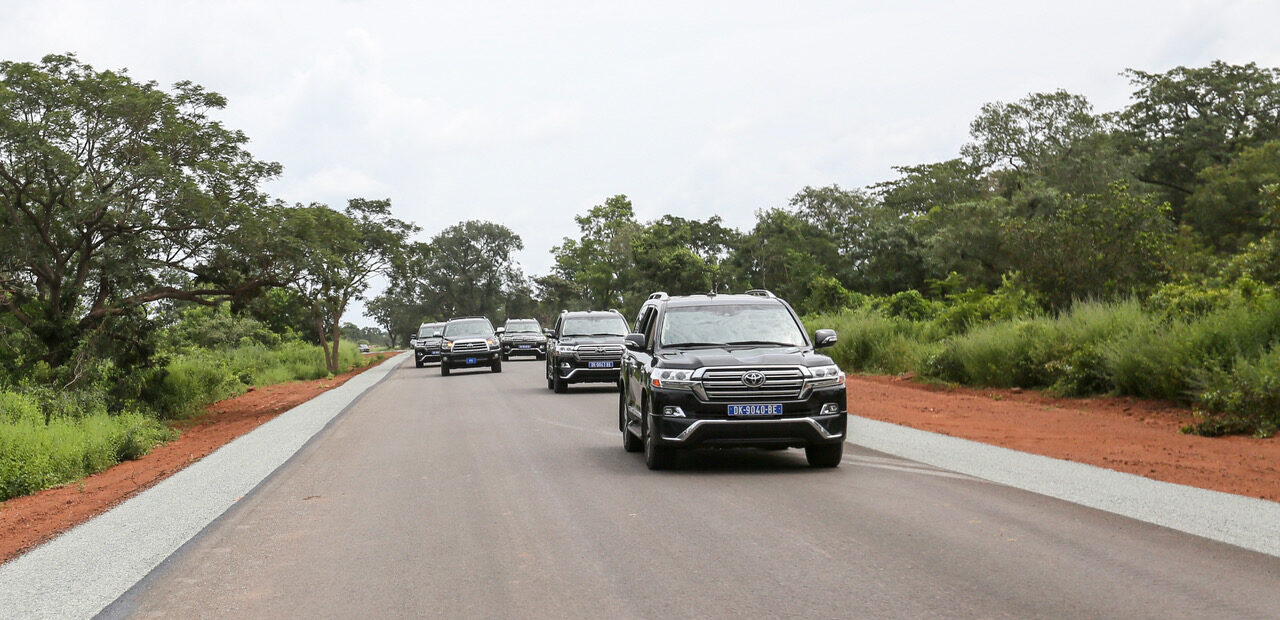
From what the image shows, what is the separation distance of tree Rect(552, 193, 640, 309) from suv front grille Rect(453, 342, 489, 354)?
4926 centimetres

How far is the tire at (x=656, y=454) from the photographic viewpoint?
11461 mm

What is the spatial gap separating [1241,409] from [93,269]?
23.2 meters

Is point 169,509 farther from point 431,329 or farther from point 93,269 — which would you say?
point 431,329

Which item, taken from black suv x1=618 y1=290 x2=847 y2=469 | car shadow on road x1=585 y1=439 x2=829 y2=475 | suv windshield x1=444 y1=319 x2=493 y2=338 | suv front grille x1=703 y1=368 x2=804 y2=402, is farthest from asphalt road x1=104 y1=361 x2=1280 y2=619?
suv windshield x1=444 y1=319 x2=493 y2=338

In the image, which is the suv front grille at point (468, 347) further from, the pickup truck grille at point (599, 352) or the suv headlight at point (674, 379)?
the suv headlight at point (674, 379)

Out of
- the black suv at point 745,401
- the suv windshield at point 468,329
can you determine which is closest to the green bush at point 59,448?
the black suv at point 745,401

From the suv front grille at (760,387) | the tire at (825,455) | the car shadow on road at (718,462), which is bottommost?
the car shadow on road at (718,462)

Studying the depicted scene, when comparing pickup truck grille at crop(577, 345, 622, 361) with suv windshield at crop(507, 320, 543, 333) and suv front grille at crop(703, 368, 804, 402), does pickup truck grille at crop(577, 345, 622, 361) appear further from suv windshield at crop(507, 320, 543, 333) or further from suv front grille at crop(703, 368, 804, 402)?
suv windshield at crop(507, 320, 543, 333)

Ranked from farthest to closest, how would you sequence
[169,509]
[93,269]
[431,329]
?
[431,329] < [93,269] < [169,509]

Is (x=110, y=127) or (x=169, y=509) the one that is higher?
(x=110, y=127)

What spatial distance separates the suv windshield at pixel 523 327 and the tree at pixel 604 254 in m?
32.8

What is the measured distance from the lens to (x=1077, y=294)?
1132 inches

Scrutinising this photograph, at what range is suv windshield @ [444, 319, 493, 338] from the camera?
120 ft

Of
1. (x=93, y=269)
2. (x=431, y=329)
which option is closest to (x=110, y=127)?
(x=93, y=269)
